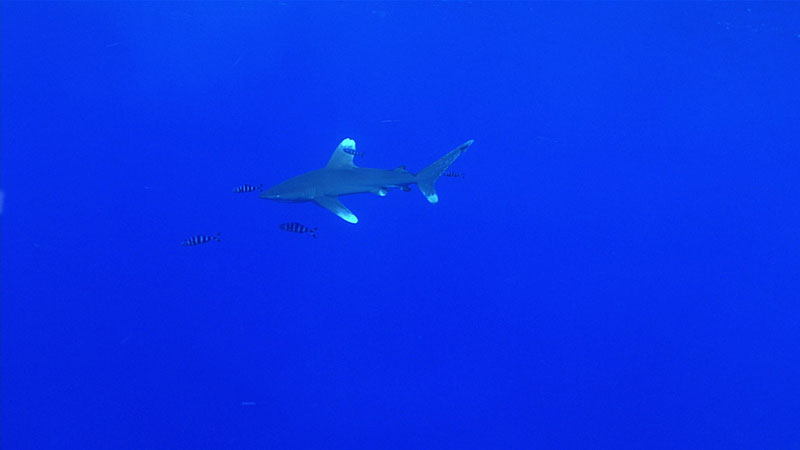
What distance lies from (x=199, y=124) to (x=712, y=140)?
648cm

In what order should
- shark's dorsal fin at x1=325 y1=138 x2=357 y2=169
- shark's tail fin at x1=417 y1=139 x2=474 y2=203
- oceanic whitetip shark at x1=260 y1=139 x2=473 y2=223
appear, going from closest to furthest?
oceanic whitetip shark at x1=260 y1=139 x2=473 y2=223, shark's dorsal fin at x1=325 y1=138 x2=357 y2=169, shark's tail fin at x1=417 y1=139 x2=474 y2=203

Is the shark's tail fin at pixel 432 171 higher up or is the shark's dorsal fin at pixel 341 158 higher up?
the shark's dorsal fin at pixel 341 158

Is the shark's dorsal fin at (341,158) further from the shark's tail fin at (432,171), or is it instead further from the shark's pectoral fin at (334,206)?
the shark's tail fin at (432,171)

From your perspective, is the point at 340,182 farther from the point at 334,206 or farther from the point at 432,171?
the point at 432,171

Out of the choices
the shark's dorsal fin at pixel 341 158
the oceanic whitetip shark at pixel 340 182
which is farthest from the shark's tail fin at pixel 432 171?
the shark's dorsal fin at pixel 341 158

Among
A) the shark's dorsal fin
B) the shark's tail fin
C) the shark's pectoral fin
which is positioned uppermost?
the shark's dorsal fin

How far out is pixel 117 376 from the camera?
549 cm

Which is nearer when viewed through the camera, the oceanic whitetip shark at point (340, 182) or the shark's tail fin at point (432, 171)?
the oceanic whitetip shark at point (340, 182)

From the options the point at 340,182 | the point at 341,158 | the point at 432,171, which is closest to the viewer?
the point at 340,182

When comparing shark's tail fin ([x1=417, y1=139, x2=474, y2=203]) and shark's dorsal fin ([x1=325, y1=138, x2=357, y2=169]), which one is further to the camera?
shark's tail fin ([x1=417, y1=139, x2=474, y2=203])

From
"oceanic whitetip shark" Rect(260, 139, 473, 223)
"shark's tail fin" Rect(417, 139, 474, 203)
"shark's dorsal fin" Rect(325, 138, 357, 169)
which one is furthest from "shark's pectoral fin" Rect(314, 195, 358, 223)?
"shark's tail fin" Rect(417, 139, 474, 203)

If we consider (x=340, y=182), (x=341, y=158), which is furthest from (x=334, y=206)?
(x=341, y=158)

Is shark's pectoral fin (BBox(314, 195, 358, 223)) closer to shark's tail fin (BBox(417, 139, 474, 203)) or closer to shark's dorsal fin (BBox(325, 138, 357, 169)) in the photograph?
shark's dorsal fin (BBox(325, 138, 357, 169))

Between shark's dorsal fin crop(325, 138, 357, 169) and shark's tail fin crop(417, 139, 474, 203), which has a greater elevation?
shark's dorsal fin crop(325, 138, 357, 169)
